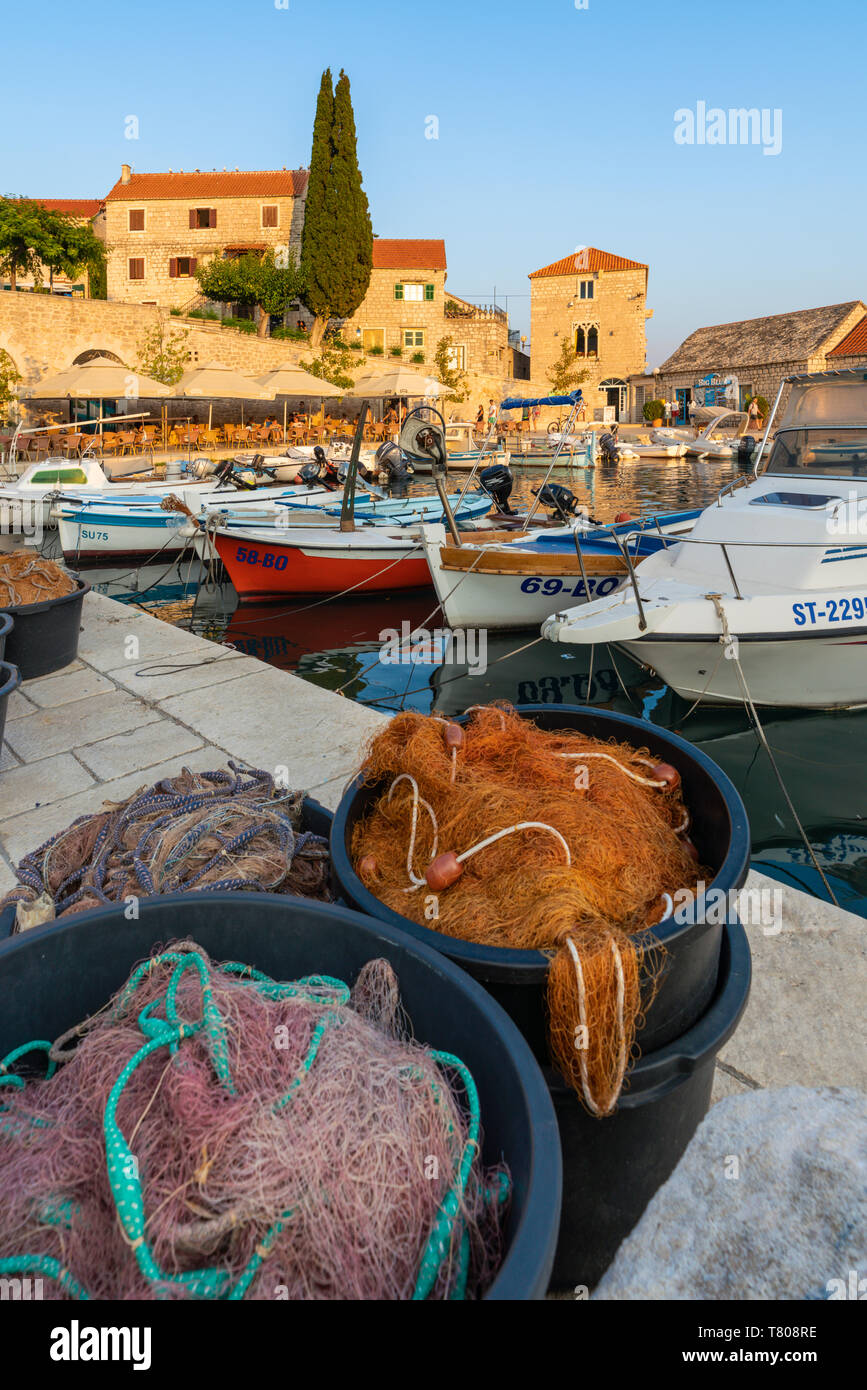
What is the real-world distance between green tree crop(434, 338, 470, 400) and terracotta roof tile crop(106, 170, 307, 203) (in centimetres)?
1292

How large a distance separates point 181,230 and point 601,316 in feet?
96.7

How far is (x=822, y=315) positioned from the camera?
164ft

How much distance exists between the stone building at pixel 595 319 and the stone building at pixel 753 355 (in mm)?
Result: 2399

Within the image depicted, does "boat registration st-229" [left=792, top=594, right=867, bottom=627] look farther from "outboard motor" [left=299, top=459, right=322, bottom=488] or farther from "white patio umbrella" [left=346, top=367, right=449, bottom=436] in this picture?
"white patio umbrella" [left=346, top=367, right=449, bottom=436]

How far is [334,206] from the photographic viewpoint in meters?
46.2

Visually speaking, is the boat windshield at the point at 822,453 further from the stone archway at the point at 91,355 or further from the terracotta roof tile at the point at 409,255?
the terracotta roof tile at the point at 409,255

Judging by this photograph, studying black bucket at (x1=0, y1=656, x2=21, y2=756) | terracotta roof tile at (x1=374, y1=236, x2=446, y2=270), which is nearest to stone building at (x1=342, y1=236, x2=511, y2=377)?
terracotta roof tile at (x1=374, y1=236, x2=446, y2=270)

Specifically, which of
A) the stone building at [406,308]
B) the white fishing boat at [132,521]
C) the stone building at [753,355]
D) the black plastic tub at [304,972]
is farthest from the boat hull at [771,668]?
the stone building at [406,308]

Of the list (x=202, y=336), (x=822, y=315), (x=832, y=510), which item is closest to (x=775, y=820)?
(x=832, y=510)

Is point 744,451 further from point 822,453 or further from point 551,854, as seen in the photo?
point 551,854

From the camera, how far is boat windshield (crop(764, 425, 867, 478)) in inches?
297

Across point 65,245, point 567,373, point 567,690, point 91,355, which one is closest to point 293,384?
point 91,355

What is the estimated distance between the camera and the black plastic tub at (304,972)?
51.0 inches
